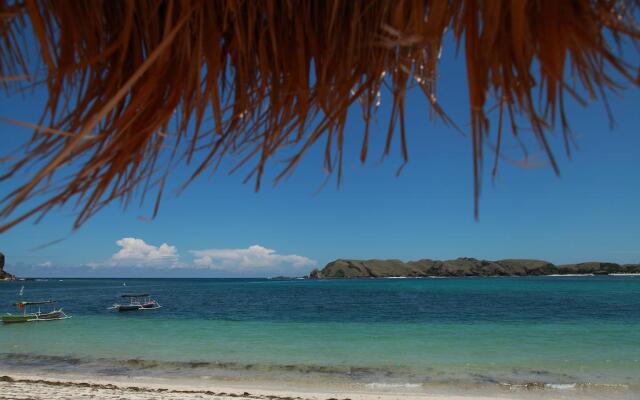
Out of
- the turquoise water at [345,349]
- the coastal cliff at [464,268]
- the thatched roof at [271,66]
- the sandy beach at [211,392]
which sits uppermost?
the thatched roof at [271,66]

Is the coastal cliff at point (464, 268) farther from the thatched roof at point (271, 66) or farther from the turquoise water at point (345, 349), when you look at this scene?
the thatched roof at point (271, 66)

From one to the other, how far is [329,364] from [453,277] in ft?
372

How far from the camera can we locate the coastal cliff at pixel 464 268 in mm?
118062

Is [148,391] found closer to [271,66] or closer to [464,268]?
[271,66]

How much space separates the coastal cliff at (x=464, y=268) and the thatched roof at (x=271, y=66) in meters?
124

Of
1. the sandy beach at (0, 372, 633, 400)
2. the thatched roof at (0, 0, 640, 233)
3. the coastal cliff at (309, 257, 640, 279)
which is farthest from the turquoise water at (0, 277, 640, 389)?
the coastal cliff at (309, 257, 640, 279)

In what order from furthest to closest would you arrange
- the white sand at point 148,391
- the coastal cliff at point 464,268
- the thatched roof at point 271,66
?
the coastal cliff at point 464,268
the white sand at point 148,391
the thatched roof at point 271,66

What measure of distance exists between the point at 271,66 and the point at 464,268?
12511cm

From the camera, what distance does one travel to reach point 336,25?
0.92 meters

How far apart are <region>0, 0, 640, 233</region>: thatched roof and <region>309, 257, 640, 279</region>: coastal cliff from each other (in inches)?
4892

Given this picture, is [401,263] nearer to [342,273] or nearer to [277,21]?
[342,273]

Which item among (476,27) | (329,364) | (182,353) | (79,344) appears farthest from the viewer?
(79,344)

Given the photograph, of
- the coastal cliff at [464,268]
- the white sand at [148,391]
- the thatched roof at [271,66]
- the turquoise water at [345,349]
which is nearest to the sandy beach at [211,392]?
the white sand at [148,391]

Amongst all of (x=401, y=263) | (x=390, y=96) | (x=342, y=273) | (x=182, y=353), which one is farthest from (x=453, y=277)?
(x=390, y=96)
